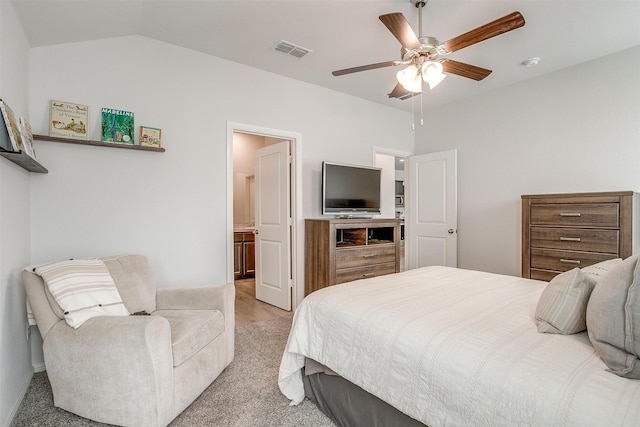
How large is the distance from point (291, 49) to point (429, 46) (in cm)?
141

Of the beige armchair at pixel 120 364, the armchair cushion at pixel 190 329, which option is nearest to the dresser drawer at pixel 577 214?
the armchair cushion at pixel 190 329

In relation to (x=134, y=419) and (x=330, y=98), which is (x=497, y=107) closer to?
(x=330, y=98)

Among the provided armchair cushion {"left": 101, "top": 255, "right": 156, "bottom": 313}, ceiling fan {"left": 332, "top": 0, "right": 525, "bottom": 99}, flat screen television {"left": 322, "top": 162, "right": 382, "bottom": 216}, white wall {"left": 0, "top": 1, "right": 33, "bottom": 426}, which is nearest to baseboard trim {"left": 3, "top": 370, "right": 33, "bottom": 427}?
white wall {"left": 0, "top": 1, "right": 33, "bottom": 426}

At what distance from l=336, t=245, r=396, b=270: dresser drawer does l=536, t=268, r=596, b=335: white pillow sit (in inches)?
87.8

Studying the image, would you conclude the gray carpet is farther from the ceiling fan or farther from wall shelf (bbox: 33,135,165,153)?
the ceiling fan

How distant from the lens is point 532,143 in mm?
3652

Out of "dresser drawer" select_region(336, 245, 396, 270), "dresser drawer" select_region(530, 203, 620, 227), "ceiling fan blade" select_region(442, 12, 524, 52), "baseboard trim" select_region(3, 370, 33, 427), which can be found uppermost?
"ceiling fan blade" select_region(442, 12, 524, 52)

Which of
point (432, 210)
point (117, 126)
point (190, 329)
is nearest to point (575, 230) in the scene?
point (432, 210)

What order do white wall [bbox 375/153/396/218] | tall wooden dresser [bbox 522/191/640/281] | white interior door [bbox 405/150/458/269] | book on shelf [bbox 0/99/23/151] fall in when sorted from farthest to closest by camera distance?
1. white wall [bbox 375/153/396/218]
2. white interior door [bbox 405/150/458/269]
3. tall wooden dresser [bbox 522/191/640/281]
4. book on shelf [bbox 0/99/23/151]

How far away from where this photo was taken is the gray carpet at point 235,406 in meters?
1.71

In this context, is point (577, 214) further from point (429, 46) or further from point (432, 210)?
point (429, 46)

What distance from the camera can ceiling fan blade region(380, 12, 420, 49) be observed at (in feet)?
5.79

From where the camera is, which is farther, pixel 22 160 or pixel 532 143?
pixel 532 143

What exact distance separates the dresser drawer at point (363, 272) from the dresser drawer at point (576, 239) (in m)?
1.52
